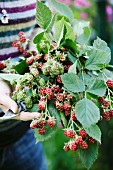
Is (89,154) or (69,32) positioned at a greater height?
(69,32)

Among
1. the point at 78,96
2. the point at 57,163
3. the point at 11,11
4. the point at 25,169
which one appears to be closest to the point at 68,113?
the point at 78,96

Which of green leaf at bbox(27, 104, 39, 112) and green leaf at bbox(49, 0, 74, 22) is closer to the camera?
green leaf at bbox(27, 104, 39, 112)

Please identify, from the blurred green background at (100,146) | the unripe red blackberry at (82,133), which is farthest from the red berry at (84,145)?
the blurred green background at (100,146)

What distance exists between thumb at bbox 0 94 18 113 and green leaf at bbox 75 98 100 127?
0.14 m

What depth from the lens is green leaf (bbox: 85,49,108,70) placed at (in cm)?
100

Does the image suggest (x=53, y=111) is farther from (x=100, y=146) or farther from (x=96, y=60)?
(x=100, y=146)

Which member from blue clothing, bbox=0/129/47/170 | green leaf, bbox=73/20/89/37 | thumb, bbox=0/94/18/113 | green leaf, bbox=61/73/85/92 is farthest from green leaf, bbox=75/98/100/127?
blue clothing, bbox=0/129/47/170

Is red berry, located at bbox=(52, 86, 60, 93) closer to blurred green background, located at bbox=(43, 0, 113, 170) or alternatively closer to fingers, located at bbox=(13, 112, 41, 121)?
fingers, located at bbox=(13, 112, 41, 121)

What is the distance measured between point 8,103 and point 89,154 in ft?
0.67

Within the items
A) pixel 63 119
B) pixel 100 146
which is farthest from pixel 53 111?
pixel 100 146

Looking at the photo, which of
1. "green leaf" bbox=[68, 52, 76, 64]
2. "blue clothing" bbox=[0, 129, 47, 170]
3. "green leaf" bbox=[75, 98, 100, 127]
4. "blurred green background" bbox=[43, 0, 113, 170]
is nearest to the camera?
"green leaf" bbox=[75, 98, 100, 127]

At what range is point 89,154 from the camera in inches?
39.8

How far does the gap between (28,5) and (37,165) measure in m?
0.59

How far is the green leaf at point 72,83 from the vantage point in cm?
96
